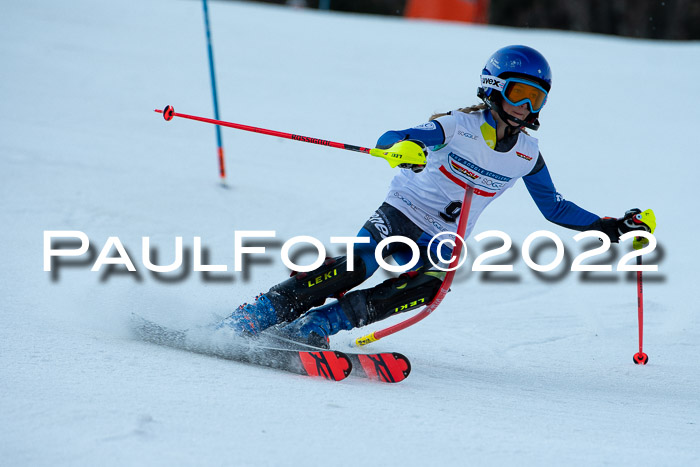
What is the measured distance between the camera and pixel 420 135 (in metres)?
3.49

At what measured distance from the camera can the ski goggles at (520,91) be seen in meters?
3.55

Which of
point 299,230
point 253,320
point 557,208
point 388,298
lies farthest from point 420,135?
point 299,230

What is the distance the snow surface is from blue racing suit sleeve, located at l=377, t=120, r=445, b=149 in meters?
1.17

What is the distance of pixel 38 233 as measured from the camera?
5766 mm

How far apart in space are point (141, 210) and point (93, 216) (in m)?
0.43

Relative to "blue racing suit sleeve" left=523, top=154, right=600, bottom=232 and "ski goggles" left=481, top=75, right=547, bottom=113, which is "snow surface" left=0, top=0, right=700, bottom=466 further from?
"ski goggles" left=481, top=75, right=547, bottom=113

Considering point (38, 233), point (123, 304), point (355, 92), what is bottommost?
point (123, 304)

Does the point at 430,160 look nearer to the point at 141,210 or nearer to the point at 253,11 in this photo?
the point at 141,210

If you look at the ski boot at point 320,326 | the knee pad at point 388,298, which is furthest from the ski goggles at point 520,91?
the ski boot at point 320,326

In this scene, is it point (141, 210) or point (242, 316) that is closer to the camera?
point (242, 316)

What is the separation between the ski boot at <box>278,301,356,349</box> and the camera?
363cm

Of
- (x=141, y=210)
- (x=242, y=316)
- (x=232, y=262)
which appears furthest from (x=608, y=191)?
(x=242, y=316)

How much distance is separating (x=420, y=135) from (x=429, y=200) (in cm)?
44

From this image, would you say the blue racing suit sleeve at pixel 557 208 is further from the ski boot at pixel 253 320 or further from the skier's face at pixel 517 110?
the ski boot at pixel 253 320
